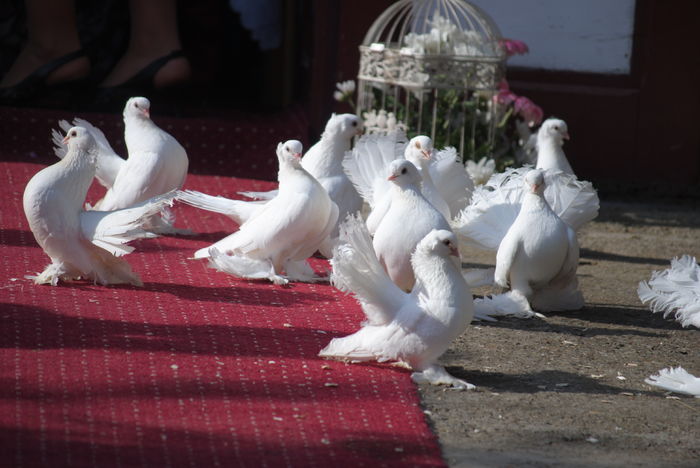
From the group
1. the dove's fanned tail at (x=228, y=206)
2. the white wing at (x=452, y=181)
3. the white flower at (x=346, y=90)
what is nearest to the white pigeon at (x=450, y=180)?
the white wing at (x=452, y=181)

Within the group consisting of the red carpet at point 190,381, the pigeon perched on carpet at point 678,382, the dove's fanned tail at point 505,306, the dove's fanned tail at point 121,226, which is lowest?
the dove's fanned tail at point 505,306

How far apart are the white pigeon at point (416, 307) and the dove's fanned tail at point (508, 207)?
1085 mm

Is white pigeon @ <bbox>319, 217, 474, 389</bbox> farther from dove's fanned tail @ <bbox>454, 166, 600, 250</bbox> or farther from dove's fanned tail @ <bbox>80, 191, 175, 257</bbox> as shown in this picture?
dove's fanned tail @ <bbox>454, 166, 600, 250</bbox>

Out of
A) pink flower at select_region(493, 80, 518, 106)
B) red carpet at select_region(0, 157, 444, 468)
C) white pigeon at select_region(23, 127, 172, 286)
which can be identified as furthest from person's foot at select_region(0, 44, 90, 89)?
white pigeon at select_region(23, 127, 172, 286)

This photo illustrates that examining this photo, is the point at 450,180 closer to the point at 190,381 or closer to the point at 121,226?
the point at 121,226

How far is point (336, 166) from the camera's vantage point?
170 inches

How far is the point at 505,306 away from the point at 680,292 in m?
0.64

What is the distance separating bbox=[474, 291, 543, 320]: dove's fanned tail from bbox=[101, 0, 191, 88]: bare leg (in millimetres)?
3712

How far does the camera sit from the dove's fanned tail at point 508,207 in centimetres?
408

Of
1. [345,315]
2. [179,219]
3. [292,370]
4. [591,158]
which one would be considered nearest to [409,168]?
[345,315]

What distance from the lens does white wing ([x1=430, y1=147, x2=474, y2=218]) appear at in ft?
14.2

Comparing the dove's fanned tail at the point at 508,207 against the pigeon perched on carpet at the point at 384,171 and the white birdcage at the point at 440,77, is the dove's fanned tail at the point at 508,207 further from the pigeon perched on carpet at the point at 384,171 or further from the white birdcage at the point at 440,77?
the white birdcage at the point at 440,77

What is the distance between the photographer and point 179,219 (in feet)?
16.3

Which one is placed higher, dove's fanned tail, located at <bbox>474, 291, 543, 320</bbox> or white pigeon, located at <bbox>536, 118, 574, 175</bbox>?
white pigeon, located at <bbox>536, 118, 574, 175</bbox>
